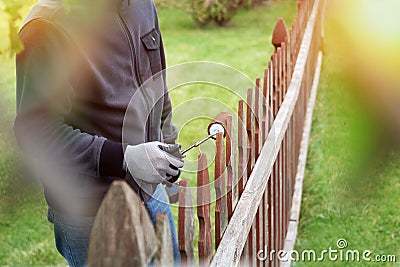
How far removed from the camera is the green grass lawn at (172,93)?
2.32 meters

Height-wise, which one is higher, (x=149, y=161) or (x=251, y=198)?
(x=149, y=161)

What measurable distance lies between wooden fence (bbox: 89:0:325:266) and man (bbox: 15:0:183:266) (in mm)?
230

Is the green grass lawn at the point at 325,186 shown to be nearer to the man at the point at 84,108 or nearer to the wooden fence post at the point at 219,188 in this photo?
the man at the point at 84,108

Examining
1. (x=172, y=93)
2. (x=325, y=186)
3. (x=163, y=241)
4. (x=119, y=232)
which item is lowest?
(x=172, y=93)

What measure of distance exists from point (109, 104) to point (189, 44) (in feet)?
25.3

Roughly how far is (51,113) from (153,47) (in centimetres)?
52

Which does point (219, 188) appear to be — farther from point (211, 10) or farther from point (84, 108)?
point (211, 10)

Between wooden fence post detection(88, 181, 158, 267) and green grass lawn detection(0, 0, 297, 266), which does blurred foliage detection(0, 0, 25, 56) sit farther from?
wooden fence post detection(88, 181, 158, 267)

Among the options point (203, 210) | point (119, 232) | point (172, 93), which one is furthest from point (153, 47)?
point (172, 93)

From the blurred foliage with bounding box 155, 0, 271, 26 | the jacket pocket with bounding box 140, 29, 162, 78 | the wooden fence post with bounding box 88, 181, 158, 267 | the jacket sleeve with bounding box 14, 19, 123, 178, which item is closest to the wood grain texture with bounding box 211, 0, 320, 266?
the jacket sleeve with bounding box 14, 19, 123, 178

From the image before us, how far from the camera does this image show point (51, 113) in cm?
186

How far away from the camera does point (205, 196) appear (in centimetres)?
166

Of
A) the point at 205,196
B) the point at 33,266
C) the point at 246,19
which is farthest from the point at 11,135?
the point at 246,19

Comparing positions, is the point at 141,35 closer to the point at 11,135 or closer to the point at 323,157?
the point at 11,135
